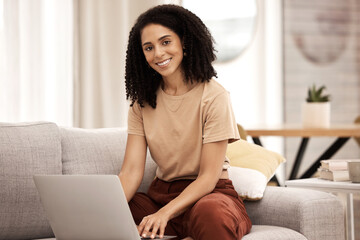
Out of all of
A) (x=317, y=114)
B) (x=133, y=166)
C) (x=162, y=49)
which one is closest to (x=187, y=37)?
(x=162, y=49)

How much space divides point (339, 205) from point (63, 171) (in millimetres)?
971

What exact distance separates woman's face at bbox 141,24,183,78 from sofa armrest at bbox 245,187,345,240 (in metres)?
0.57

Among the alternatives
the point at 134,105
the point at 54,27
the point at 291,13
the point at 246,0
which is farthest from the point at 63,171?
the point at 291,13

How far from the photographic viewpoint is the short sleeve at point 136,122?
2.06 metres

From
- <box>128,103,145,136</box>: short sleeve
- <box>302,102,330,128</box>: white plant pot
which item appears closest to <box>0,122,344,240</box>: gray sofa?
<box>128,103,145,136</box>: short sleeve

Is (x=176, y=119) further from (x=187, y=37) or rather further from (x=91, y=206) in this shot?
(x=91, y=206)

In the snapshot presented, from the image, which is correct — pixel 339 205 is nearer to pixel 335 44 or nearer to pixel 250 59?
pixel 250 59

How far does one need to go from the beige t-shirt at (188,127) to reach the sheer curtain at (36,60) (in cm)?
118

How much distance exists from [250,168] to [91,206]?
0.82m

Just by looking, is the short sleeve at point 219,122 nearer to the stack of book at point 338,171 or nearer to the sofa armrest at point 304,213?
the sofa armrest at point 304,213

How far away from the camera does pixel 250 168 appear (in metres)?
2.19

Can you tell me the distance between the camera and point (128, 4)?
10.0ft

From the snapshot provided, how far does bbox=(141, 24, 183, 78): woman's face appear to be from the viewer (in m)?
1.94

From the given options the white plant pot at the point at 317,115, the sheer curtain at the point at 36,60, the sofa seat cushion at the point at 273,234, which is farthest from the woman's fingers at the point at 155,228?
the white plant pot at the point at 317,115
